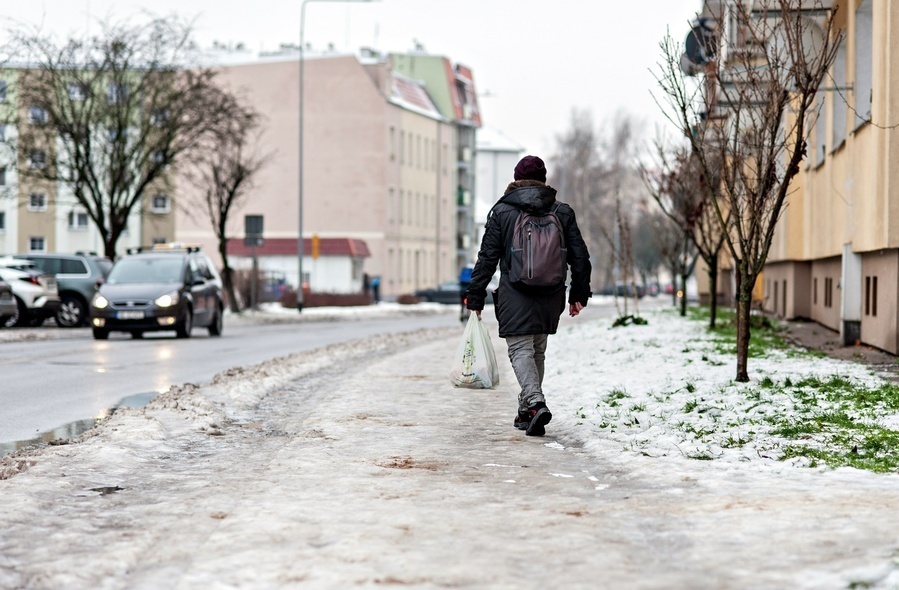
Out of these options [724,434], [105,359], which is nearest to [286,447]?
[724,434]

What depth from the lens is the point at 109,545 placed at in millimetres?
6277

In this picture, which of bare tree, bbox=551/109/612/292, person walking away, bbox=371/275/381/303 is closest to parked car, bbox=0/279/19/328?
person walking away, bbox=371/275/381/303

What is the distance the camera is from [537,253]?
1030cm

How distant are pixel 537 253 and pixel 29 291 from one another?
2374 centimetres

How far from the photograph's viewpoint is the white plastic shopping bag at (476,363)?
38.0 feet

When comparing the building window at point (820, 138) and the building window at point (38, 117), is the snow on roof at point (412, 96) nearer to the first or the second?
the building window at point (38, 117)

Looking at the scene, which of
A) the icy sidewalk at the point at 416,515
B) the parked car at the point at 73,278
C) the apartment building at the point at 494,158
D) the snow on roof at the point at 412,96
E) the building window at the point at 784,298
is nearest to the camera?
the icy sidewalk at the point at 416,515

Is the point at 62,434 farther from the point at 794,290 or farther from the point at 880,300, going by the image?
the point at 794,290

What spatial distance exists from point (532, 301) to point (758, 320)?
15.2m

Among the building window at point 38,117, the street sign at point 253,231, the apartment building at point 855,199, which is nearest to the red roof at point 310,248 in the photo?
the street sign at point 253,231

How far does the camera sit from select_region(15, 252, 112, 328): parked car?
34125 millimetres

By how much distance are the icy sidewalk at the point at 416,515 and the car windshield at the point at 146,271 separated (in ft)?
59.6

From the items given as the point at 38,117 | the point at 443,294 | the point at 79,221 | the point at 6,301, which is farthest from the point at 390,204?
the point at 6,301

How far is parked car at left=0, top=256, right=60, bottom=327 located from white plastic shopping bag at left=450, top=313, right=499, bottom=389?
21643 millimetres
